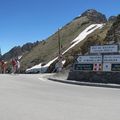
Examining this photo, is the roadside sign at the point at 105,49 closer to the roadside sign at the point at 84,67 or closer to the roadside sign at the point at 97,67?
the roadside sign at the point at 97,67

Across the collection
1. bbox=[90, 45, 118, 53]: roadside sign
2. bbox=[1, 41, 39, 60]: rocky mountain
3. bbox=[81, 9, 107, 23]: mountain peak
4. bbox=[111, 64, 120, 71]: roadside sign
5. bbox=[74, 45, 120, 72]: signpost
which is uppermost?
bbox=[81, 9, 107, 23]: mountain peak

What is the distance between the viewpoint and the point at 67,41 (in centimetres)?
9800

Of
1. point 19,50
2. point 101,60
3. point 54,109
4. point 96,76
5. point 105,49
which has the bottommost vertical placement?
point 54,109

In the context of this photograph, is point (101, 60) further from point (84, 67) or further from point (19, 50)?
point (19, 50)

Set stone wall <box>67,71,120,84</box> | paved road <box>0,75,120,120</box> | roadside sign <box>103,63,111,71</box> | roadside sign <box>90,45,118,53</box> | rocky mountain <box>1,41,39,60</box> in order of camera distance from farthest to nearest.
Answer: rocky mountain <box>1,41,39,60</box>, roadside sign <box>90,45,118,53</box>, roadside sign <box>103,63,111,71</box>, stone wall <box>67,71,120,84</box>, paved road <box>0,75,120,120</box>

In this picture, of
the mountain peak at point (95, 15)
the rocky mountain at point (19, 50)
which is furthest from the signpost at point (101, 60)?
the rocky mountain at point (19, 50)

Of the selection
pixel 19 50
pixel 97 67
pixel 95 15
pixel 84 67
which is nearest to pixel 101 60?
pixel 97 67

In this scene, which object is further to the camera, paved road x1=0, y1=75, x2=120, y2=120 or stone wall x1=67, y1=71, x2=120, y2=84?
stone wall x1=67, y1=71, x2=120, y2=84

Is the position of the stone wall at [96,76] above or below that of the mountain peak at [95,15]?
below

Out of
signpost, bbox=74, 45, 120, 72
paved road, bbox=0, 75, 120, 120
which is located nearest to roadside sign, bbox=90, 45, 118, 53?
signpost, bbox=74, 45, 120, 72

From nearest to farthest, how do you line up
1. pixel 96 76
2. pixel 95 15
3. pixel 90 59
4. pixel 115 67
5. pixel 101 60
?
pixel 115 67 < pixel 96 76 < pixel 101 60 < pixel 90 59 < pixel 95 15

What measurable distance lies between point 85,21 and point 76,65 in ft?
269

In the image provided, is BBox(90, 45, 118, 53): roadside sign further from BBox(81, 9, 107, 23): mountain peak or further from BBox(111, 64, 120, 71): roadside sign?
BBox(81, 9, 107, 23): mountain peak

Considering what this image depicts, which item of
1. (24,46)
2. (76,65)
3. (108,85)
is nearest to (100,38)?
(76,65)
